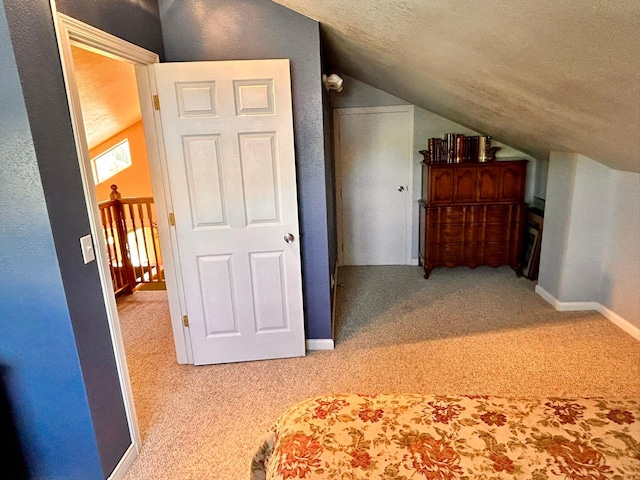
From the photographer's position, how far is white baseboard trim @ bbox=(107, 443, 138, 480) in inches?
70.8

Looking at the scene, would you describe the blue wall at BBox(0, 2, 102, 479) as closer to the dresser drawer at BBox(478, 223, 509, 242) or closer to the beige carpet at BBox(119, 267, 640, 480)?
the beige carpet at BBox(119, 267, 640, 480)

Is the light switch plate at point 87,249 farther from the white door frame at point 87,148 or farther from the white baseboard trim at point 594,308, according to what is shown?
the white baseboard trim at point 594,308

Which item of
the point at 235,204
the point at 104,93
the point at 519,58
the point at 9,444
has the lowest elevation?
the point at 9,444

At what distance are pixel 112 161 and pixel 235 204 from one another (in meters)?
4.18

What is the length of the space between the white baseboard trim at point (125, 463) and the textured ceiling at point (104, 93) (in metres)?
2.32

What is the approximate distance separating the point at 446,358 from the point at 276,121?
1910 mm

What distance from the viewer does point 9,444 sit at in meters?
1.67

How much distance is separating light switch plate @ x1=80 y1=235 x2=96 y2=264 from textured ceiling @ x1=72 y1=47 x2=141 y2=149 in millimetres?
1560

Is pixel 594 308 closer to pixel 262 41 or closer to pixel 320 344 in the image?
pixel 320 344

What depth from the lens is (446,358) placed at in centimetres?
272

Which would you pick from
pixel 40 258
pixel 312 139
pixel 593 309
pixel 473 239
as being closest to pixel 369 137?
pixel 473 239

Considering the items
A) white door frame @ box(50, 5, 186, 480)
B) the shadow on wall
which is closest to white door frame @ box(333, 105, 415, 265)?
white door frame @ box(50, 5, 186, 480)

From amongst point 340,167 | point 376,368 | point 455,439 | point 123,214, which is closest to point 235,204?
point 376,368

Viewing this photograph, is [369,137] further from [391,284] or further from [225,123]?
[225,123]
